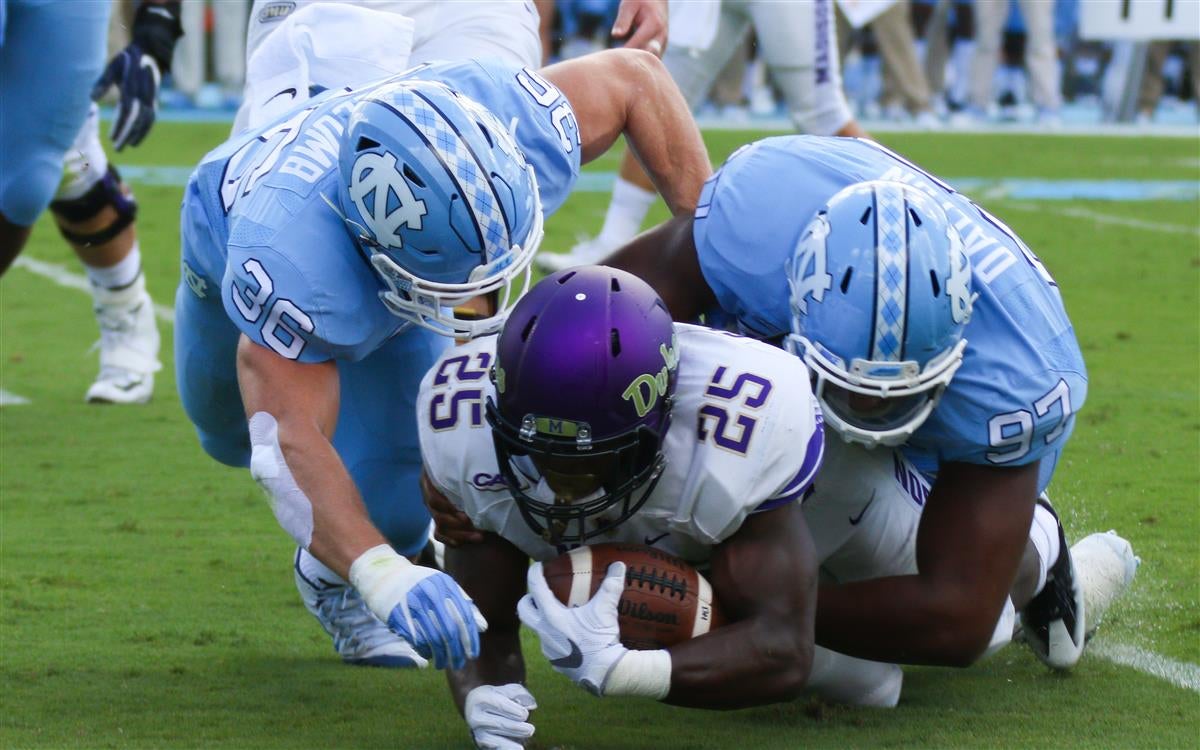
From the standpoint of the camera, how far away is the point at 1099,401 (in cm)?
579

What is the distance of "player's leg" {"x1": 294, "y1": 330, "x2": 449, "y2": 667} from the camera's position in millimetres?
3703

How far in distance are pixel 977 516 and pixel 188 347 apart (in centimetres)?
173

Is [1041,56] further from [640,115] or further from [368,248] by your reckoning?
[368,248]

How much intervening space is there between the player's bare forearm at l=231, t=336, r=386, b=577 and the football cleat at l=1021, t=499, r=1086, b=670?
139 centimetres

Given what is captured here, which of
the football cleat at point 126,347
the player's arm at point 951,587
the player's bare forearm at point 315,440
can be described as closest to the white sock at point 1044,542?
the player's arm at point 951,587

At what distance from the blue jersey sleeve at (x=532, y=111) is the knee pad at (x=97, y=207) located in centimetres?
247

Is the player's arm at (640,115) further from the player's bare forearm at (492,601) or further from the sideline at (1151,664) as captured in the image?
the sideline at (1151,664)

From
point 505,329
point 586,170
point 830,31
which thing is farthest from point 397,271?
point 586,170

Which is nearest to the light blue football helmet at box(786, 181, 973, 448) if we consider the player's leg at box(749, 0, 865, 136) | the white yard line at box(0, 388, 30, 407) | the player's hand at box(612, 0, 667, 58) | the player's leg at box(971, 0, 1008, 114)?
the player's hand at box(612, 0, 667, 58)

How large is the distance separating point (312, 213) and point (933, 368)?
1130 mm

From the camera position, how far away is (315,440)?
3.11m

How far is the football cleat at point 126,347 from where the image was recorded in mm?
5949

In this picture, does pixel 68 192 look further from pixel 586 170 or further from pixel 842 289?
pixel 586 170

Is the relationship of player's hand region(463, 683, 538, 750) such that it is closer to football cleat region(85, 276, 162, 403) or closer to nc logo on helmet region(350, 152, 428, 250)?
nc logo on helmet region(350, 152, 428, 250)
